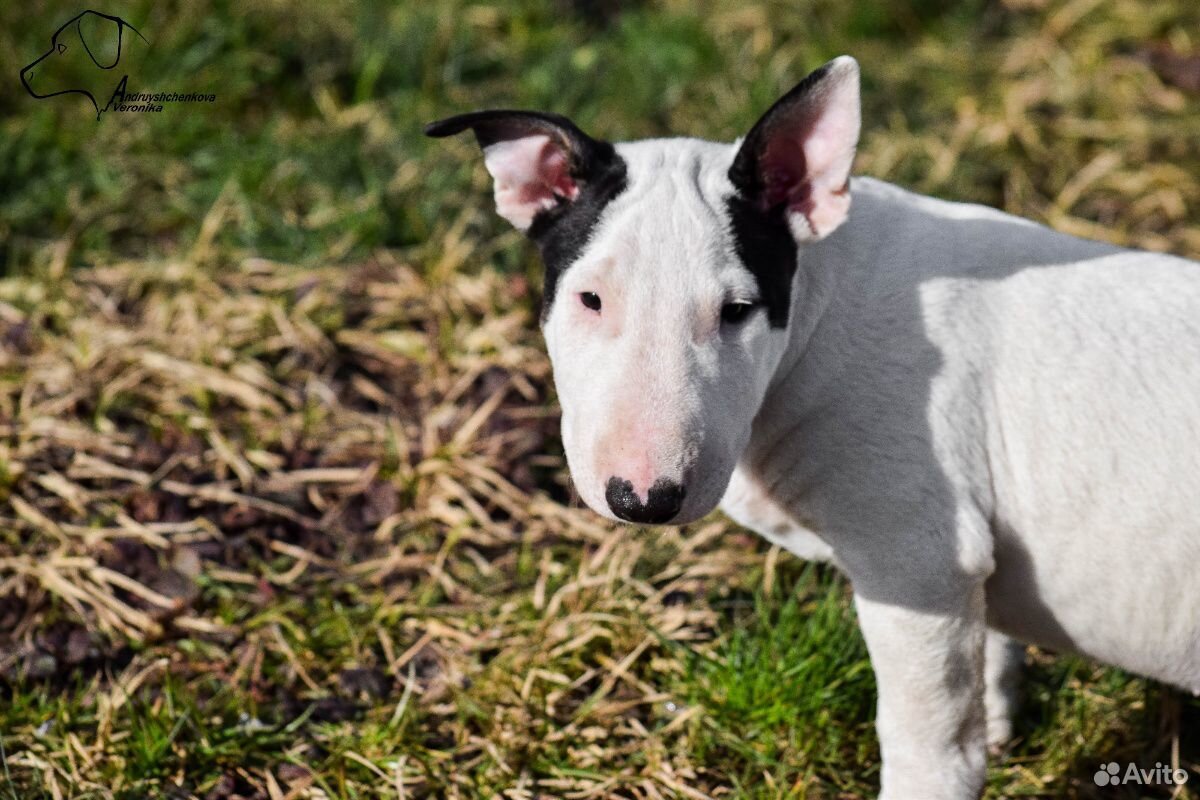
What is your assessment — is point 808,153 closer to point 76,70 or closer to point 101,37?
point 76,70

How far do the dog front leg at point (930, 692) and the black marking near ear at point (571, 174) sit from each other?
1.05 meters

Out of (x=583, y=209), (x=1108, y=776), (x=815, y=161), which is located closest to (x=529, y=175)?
(x=583, y=209)

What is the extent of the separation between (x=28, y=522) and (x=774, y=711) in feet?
8.30

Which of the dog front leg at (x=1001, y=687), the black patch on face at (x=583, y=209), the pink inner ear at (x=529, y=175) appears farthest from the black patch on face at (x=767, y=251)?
the dog front leg at (x=1001, y=687)

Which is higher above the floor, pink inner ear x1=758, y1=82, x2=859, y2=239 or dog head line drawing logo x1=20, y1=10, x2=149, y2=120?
pink inner ear x1=758, y1=82, x2=859, y2=239

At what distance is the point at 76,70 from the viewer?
6.15m

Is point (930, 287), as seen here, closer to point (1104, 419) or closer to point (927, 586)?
point (1104, 419)

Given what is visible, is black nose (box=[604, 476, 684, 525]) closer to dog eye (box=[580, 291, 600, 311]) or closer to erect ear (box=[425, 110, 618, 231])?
dog eye (box=[580, 291, 600, 311])

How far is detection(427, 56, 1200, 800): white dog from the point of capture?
2.96m

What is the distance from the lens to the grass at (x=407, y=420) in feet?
12.4

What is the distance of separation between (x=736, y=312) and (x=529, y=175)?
64cm

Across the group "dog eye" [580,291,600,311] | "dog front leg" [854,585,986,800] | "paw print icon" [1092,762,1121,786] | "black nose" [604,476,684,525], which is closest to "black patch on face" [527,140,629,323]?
"dog eye" [580,291,600,311]

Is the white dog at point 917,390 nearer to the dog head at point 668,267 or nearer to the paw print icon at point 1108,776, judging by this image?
the dog head at point 668,267

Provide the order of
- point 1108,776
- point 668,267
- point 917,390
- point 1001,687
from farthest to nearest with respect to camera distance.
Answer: point 1001,687 < point 1108,776 < point 917,390 < point 668,267
